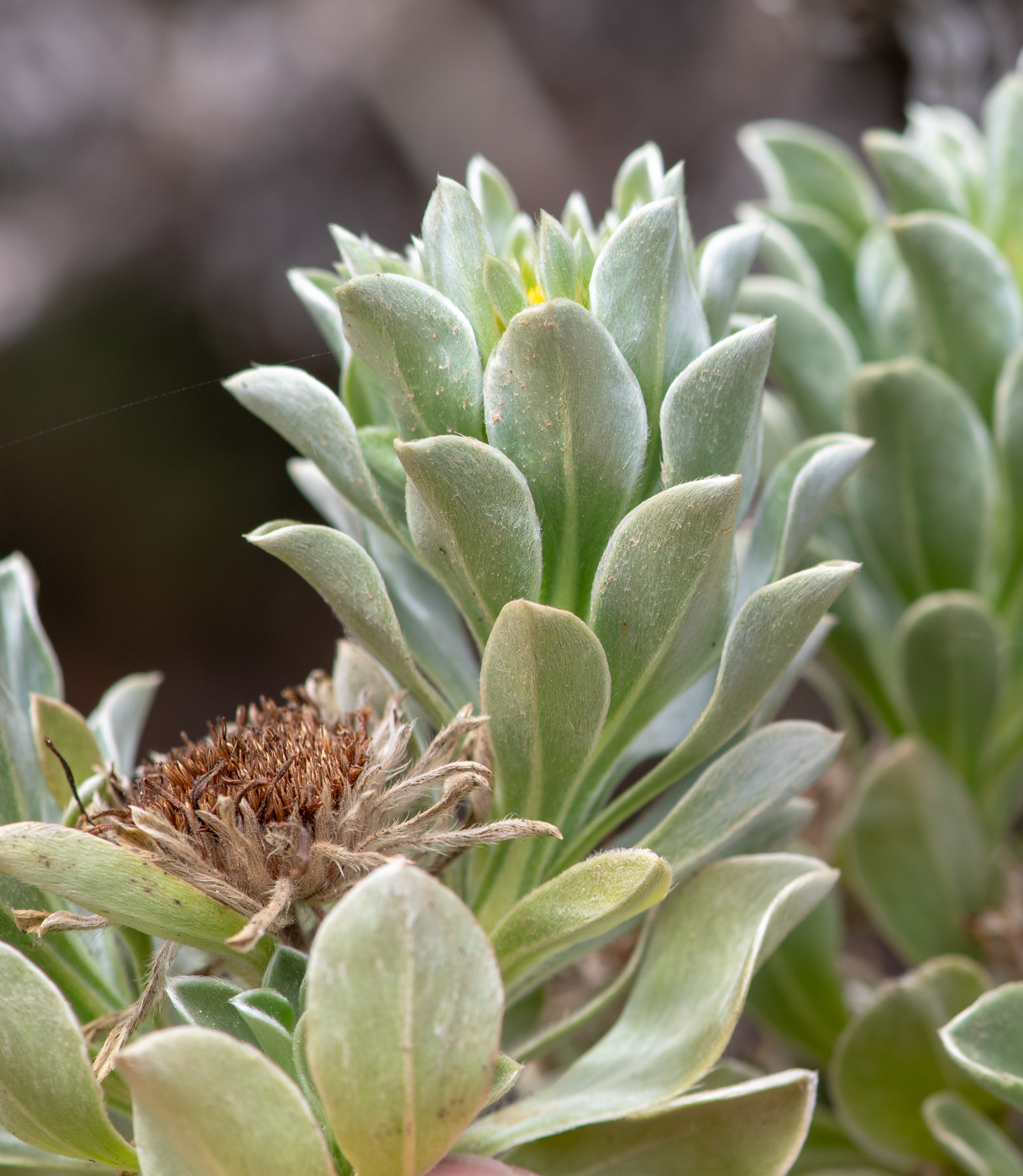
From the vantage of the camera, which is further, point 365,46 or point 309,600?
point 365,46

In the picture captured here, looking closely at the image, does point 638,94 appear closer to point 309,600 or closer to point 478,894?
point 309,600

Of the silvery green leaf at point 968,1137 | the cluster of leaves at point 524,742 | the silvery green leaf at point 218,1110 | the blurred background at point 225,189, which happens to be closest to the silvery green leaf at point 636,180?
the cluster of leaves at point 524,742

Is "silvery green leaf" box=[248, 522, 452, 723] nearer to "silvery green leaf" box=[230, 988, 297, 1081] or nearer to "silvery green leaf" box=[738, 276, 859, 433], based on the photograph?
"silvery green leaf" box=[230, 988, 297, 1081]

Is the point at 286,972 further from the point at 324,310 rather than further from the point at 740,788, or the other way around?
the point at 324,310

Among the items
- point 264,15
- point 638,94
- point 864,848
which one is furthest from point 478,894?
point 264,15

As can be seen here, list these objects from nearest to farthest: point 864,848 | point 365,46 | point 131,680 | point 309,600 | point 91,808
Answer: point 91,808 → point 131,680 → point 864,848 → point 309,600 → point 365,46

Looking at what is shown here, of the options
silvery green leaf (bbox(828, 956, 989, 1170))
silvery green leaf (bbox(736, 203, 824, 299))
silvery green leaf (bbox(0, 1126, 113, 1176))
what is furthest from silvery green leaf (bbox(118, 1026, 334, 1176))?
silvery green leaf (bbox(736, 203, 824, 299))
